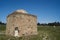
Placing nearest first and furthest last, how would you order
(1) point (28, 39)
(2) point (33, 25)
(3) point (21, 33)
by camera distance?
(1) point (28, 39) < (3) point (21, 33) < (2) point (33, 25)

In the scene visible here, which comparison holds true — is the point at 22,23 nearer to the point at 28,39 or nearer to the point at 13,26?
the point at 13,26

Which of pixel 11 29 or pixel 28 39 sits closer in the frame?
pixel 28 39

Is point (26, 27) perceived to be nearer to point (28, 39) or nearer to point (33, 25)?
point (33, 25)

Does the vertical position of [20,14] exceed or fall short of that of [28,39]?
it exceeds it

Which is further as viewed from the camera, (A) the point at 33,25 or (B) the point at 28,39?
(A) the point at 33,25

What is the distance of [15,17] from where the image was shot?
25391mm

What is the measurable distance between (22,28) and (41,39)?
529cm

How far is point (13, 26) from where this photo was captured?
25.6m

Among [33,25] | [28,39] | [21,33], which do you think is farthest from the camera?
[33,25]

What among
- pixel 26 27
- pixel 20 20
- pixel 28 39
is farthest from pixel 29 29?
pixel 28 39

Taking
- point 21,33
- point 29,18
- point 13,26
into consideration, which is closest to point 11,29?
point 13,26

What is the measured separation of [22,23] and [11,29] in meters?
3.00

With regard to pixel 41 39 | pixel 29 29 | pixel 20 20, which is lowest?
pixel 41 39

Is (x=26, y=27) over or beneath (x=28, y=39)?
over
